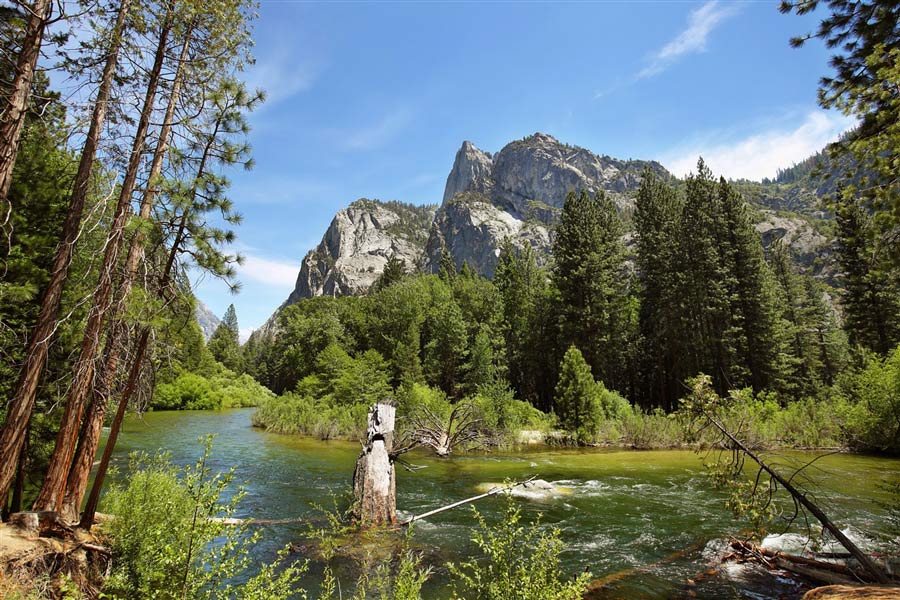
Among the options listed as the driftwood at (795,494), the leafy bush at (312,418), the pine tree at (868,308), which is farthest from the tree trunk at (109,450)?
the pine tree at (868,308)

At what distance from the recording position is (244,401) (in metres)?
62.3

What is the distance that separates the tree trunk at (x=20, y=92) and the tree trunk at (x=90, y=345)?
125cm

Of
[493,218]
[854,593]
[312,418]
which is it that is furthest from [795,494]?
[493,218]

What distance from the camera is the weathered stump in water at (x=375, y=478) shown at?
8609 mm

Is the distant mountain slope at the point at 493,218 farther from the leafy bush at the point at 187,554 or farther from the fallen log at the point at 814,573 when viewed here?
the leafy bush at the point at 187,554

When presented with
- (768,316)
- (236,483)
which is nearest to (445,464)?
(236,483)

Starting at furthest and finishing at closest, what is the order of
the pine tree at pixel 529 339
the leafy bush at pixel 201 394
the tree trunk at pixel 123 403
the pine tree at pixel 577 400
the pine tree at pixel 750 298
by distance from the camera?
the leafy bush at pixel 201 394 < the pine tree at pixel 529 339 < the pine tree at pixel 750 298 < the pine tree at pixel 577 400 < the tree trunk at pixel 123 403

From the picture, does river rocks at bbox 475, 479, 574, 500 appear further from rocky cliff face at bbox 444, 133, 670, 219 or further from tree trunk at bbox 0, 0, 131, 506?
rocky cliff face at bbox 444, 133, 670, 219

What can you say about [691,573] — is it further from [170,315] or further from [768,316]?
[768,316]

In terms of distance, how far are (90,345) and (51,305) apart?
2.30 ft

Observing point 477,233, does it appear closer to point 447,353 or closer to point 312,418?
point 447,353

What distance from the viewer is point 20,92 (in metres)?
5.68

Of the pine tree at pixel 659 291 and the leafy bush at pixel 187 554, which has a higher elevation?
the pine tree at pixel 659 291

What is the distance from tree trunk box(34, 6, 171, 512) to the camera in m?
5.98
